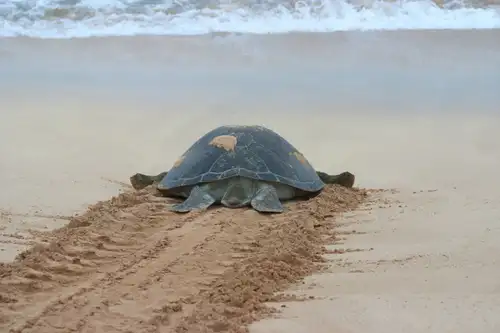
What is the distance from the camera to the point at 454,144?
6.12 metres

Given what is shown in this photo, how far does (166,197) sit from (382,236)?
153cm

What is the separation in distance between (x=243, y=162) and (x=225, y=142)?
0.24 metres

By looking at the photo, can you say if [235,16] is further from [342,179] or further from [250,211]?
[250,211]

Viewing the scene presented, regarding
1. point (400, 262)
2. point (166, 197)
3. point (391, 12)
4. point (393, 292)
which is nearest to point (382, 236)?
point (400, 262)

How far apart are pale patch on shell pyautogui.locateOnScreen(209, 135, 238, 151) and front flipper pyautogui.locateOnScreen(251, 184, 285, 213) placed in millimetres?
355

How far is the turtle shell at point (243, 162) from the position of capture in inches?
185

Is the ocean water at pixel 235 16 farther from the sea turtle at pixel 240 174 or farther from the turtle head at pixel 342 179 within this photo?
the sea turtle at pixel 240 174

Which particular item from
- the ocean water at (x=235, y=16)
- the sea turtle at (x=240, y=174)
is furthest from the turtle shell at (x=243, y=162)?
the ocean water at (x=235, y=16)

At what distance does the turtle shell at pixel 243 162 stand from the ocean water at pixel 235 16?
601cm

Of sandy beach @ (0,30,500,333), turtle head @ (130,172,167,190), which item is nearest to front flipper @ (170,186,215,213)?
sandy beach @ (0,30,500,333)

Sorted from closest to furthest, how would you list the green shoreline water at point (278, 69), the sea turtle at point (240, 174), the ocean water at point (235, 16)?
the sea turtle at point (240, 174), the green shoreline water at point (278, 69), the ocean water at point (235, 16)

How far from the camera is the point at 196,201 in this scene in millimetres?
4582

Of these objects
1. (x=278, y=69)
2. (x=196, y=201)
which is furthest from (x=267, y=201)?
(x=278, y=69)

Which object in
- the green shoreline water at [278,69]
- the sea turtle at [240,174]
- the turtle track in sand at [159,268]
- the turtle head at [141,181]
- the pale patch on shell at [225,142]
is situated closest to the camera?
the turtle track in sand at [159,268]
